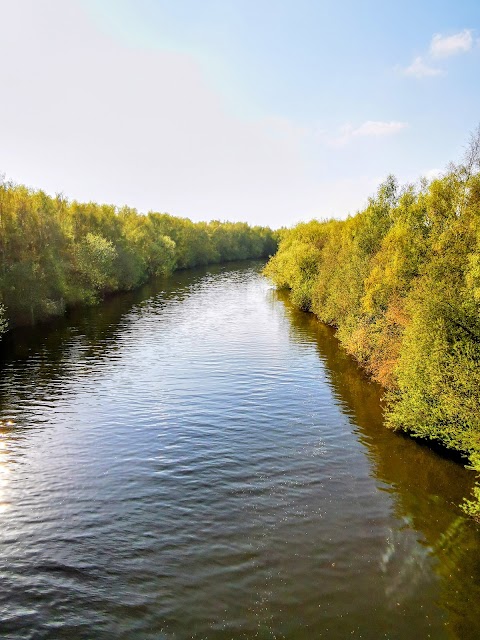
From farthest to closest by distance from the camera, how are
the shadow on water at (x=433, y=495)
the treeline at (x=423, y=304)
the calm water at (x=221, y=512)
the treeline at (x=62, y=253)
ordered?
the treeline at (x=62, y=253) → the treeline at (x=423, y=304) → the shadow on water at (x=433, y=495) → the calm water at (x=221, y=512)

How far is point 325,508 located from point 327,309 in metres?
38.9

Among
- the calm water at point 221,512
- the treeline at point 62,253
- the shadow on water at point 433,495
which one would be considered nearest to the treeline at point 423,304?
the shadow on water at point 433,495

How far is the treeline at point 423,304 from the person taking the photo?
22922 millimetres

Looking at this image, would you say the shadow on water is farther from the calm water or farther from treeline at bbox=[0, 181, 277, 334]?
treeline at bbox=[0, 181, 277, 334]

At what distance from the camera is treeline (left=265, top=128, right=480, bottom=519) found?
75.2 ft

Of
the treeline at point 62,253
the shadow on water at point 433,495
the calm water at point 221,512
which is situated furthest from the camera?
the treeline at point 62,253

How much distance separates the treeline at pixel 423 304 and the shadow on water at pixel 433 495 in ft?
3.14

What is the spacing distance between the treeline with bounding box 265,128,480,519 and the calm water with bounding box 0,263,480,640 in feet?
8.18

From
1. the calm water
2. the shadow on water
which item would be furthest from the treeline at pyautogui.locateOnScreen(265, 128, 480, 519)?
the calm water

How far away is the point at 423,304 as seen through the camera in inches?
1054

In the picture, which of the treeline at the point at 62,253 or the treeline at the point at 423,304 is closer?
the treeline at the point at 423,304

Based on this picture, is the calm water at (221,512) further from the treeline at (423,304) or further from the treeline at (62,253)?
the treeline at (62,253)

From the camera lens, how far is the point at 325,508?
19.2 meters

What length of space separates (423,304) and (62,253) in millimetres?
53849
